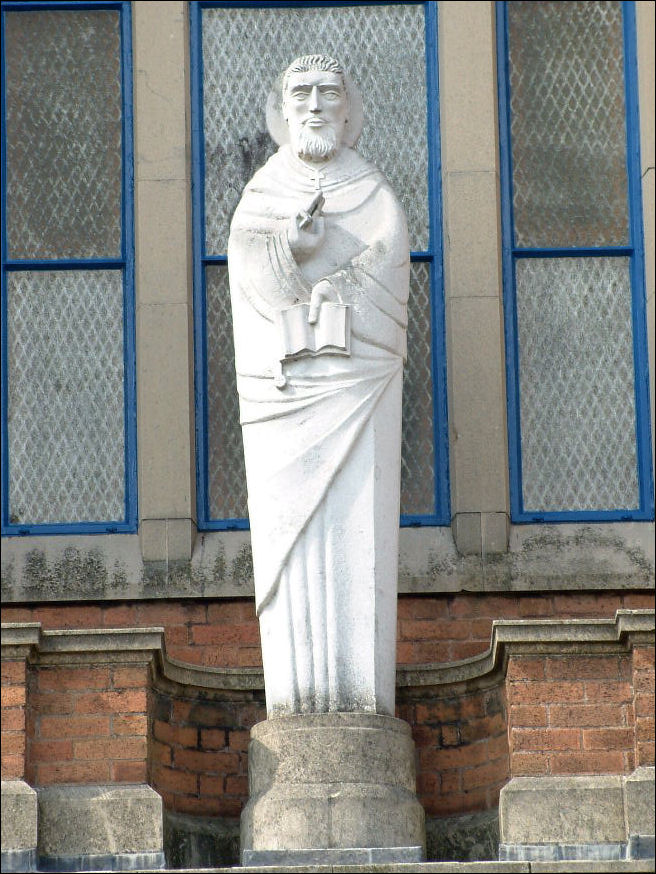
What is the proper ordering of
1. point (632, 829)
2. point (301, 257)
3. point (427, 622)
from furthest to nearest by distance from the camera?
point (427, 622)
point (301, 257)
point (632, 829)

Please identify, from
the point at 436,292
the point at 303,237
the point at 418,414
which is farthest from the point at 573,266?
the point at 303,237

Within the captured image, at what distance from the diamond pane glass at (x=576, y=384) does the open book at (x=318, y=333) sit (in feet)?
8.31

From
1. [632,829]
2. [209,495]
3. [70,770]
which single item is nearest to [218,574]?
[209,495]

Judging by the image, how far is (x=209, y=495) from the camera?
48.4 feet

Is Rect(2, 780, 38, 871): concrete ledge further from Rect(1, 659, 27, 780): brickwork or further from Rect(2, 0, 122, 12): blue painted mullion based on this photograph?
Rect(2, 0, 122, 12): blue painted mullion

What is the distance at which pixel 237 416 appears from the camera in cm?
1485

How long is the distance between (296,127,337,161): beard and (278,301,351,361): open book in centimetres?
97

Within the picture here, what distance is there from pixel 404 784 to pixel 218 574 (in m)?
2.45

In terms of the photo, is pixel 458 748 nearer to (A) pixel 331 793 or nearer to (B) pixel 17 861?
(A) pixel 331 793

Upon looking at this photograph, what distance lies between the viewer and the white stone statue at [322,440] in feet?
40.9

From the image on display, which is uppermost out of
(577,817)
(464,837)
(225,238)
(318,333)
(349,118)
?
(349,118)

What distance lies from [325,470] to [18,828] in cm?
226

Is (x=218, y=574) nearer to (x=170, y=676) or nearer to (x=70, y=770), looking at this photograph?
(x=170, y=676)

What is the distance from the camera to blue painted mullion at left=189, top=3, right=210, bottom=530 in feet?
48.4
